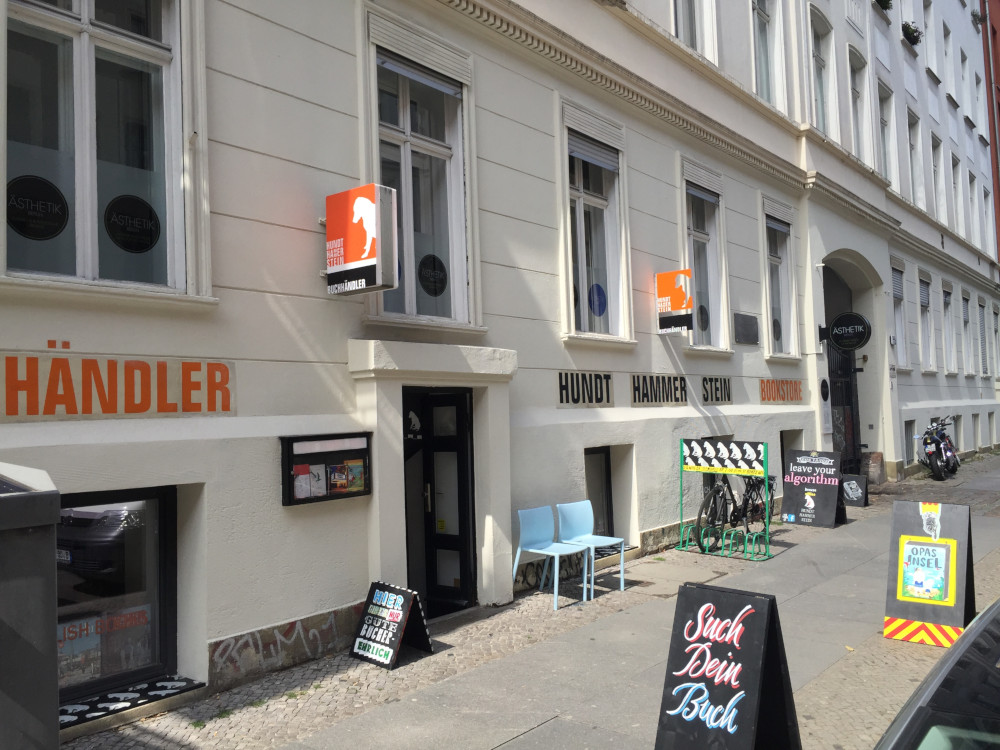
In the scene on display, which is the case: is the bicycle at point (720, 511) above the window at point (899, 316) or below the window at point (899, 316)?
below

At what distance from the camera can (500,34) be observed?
329 inches

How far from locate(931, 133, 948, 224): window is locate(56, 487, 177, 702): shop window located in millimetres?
24053

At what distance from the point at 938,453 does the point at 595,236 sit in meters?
12.3

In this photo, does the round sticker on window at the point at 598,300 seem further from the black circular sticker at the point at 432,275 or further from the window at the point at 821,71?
the window at the point at 821,71

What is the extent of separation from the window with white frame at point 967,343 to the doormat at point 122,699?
992 inches

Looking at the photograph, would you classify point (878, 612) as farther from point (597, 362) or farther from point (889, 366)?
point (889, 366)

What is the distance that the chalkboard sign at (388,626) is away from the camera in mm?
5918

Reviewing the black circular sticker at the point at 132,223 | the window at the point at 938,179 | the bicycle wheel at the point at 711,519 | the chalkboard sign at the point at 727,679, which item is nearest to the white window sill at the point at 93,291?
the black circular sticker at the point at 132,223

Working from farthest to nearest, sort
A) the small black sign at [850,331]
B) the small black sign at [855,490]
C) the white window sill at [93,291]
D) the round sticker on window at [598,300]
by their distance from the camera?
the small black sign at [850,331] < the small black sign at [855,490] < the round sticker on window at [598,300] < the white window sill at [93,291]

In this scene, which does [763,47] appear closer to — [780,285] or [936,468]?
[780,285]

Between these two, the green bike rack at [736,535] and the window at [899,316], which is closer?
the green bike rack at [736,535]

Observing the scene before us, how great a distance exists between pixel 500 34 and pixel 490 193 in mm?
1681

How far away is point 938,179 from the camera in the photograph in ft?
78.2

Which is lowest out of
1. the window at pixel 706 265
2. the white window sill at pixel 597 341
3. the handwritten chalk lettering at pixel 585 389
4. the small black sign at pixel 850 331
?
the handwritten chalk lettering at pixel 585 389
